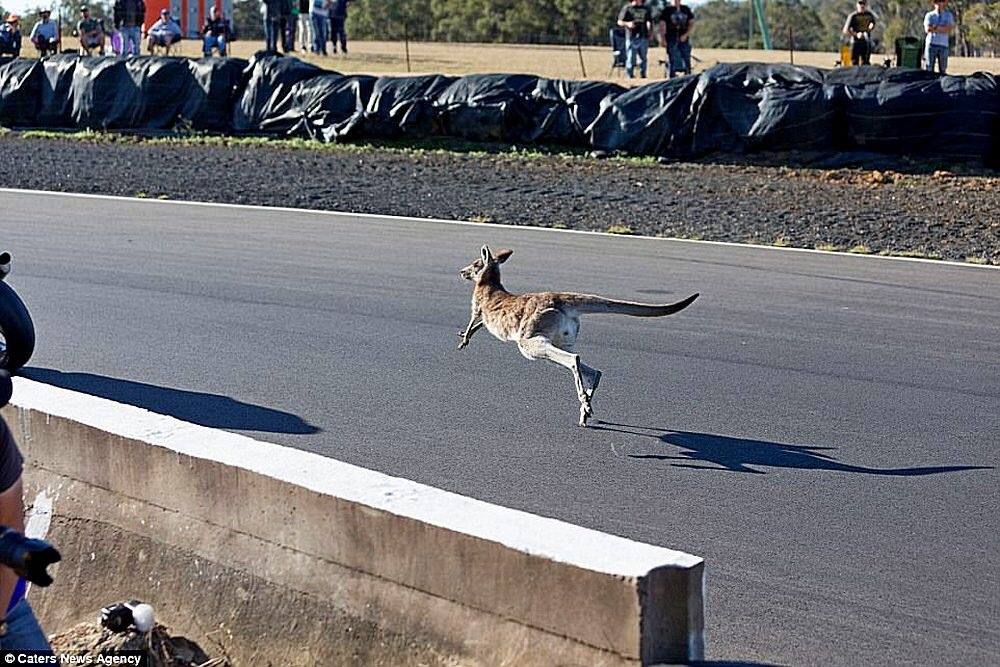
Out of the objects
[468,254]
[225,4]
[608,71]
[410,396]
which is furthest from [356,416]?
[225,4]

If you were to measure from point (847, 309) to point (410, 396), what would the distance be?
14.7 ft

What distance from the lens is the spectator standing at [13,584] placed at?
409cm

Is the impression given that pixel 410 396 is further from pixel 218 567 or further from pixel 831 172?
pixel 831 172

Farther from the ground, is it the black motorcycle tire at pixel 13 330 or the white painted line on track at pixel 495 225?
the black motorcycle tire at pixel 13 330

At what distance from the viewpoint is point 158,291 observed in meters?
12.8

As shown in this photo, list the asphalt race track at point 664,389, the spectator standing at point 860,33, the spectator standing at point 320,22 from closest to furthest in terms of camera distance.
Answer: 1. the asphalt race track at point 664,389
2. the spectator standing at point 860,33
3. the spectator standing at point 320,22

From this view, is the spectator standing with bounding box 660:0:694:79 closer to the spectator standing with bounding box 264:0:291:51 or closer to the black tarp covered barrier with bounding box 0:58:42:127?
the spectator standing with bounding box 264:0:291:51

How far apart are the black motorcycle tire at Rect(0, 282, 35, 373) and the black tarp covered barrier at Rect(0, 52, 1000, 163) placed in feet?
53.1

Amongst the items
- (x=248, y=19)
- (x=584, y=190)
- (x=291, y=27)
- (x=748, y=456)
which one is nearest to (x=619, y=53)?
(x=291, y=27)

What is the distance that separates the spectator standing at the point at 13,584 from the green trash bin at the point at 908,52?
29.4 metres

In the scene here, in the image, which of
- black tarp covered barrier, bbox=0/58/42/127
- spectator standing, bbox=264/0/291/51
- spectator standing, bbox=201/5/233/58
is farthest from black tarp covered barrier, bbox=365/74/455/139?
spectator standing, bbox=201/5/233/58

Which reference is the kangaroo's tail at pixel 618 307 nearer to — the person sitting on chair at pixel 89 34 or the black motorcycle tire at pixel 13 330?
the black motorcycle tire at pixel 13 330

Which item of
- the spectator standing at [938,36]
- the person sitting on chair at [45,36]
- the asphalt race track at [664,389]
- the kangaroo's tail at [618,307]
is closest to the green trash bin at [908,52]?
the spectator standing at [938,36]

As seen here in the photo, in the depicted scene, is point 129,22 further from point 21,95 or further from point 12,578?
point 12,578
